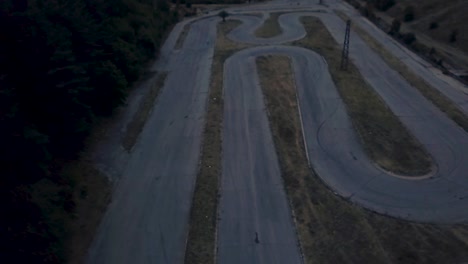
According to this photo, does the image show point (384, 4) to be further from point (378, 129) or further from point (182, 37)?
point (378, 129)

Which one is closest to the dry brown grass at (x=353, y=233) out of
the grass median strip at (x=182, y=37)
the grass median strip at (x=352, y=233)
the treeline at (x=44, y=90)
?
the grass median strip at (x=352, y=233)

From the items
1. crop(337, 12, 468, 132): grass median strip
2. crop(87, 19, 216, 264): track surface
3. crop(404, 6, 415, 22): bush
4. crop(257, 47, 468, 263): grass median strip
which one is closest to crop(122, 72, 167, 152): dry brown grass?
crop(87, 19, 216, 264): track surface

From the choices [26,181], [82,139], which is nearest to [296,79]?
[82,139]

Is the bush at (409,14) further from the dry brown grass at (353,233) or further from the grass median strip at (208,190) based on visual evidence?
the dry brown grass at (353,233)

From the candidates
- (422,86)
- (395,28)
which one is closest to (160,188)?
(422,86)

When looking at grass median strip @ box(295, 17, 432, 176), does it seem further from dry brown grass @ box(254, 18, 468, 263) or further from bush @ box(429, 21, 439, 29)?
bush @ box(429, 21, 439, 29)

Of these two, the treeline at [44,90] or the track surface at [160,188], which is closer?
the treeline at [44,90]
